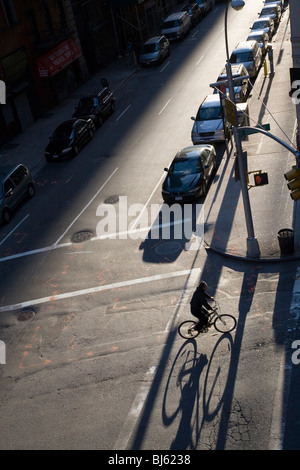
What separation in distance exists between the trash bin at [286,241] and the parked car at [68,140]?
16.2 m

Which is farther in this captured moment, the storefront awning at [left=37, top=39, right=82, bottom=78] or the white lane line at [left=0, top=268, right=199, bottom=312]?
the storefront awning at [left=37, top=39, right=82, bottom=78]

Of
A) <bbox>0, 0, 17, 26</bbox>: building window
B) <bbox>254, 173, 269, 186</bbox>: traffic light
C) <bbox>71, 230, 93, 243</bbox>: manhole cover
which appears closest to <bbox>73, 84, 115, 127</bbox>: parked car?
<bbox>0, 0, 17, 26</bbox>: building window

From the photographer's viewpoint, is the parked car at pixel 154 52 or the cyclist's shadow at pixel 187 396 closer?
the cyclist's shadow at pixel 187 396

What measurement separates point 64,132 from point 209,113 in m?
8.48

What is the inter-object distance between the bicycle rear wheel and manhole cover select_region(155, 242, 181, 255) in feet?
16.1

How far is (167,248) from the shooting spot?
22.7 meters

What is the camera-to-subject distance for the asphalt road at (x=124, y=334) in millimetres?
14633

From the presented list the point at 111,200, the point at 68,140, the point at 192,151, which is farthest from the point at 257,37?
the point at 111,200

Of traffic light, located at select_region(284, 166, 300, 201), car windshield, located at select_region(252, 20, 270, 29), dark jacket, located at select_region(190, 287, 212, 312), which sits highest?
traffic light, located at select_region(284, 166, 300, 201)

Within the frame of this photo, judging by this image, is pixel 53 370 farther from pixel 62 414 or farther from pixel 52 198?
pixel 52 198

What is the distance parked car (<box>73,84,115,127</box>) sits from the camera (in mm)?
36969

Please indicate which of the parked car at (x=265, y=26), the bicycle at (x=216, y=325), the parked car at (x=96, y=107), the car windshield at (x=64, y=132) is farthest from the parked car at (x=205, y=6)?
the bicycle at (x=216, y=325)

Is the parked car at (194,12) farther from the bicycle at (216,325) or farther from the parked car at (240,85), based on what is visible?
the bicycle at (216,325)

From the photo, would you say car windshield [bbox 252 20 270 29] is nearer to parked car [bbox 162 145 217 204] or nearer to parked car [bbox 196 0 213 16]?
parked car [bbox 196 0 213 16]
